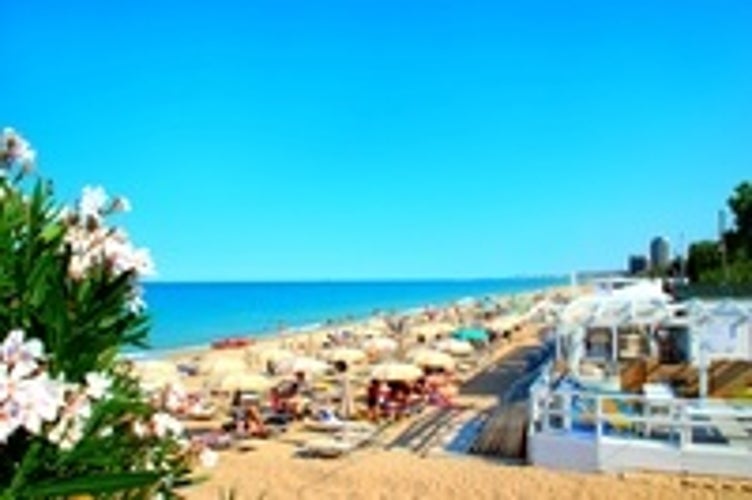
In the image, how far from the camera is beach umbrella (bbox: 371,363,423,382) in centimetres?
1878

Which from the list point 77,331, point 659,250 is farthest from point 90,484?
point 659,250

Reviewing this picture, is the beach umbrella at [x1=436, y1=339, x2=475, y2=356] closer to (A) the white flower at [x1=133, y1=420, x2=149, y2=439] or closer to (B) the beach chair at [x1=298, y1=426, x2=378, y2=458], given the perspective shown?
(B) the beach chair at [x1=298, y1=426, x2=378, y2=458]

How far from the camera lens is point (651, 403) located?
11781 mm

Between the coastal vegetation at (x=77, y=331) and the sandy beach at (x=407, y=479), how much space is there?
896 cm

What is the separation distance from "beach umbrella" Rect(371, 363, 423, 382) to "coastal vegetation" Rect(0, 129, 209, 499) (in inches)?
615

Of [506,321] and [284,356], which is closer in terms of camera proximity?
[284,356]

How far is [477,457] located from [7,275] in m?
11.5

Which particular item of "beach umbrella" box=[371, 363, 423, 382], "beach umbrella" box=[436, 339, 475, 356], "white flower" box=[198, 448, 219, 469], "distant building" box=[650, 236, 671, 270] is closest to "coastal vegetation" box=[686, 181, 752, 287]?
"distant building" box=[650, 236, 671, 270]

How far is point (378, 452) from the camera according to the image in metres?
14.3

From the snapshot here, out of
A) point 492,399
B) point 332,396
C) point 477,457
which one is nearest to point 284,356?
point 332,396

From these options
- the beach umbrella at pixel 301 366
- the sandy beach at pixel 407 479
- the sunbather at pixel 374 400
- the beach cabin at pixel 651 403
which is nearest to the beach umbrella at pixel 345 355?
the beach umbrella at pixel 301 366

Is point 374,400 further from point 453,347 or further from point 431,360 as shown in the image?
point 453,347

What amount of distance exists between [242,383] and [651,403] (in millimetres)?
8562

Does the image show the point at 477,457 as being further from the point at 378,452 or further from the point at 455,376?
the point at 455,376
